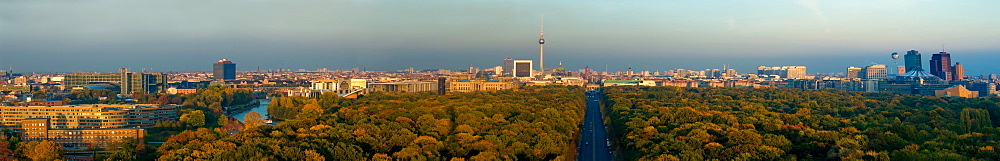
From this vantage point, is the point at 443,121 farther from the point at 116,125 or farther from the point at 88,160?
the point at 116,125

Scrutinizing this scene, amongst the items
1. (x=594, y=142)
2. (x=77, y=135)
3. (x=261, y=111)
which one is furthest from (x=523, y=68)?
(x=77, y=135)

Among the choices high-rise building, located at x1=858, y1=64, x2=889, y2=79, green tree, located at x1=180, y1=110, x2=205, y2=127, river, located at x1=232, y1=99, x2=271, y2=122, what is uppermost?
high-rise building, located at x1=858, y1=64, x2=889, y2=79

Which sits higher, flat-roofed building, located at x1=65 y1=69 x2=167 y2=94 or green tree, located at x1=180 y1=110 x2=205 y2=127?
flat-roofed building, located at x1=65 y1=69 x2=167 y2=94

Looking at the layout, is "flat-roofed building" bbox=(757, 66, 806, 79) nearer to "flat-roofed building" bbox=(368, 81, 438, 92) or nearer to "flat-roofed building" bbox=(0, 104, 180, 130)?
"flat-roofed building" bbox=(368, 81, 438, 92)

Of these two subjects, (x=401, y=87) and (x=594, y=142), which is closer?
(x=594, y=142)

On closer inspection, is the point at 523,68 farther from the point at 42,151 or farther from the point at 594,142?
the point at 42,151

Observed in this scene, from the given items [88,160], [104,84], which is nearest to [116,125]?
[88,160]

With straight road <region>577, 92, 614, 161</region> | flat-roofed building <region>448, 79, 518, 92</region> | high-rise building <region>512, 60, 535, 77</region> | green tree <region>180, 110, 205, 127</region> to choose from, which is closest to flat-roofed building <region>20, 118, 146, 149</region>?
green tree <region>180, 110, 205, 127</region>

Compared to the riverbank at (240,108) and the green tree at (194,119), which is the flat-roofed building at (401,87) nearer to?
the riverbank at (240,108)
